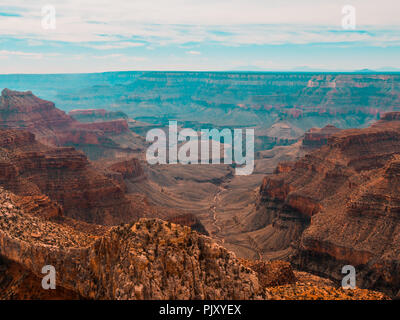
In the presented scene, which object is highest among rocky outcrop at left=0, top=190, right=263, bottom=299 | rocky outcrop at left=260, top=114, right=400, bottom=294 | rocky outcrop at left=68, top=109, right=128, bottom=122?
rocky outcrop at left=68, top=109, right=128, bottom=122

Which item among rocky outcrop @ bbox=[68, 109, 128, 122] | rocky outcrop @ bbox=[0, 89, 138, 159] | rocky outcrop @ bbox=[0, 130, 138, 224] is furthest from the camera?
rocky outcrop @ bbox=[68, 109, 128, 122]

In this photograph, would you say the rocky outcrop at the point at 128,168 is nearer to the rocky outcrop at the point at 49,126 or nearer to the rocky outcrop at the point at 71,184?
the rocky outcrop at the point at 71,184

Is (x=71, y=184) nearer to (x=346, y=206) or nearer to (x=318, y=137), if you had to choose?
(x=346, y=206)

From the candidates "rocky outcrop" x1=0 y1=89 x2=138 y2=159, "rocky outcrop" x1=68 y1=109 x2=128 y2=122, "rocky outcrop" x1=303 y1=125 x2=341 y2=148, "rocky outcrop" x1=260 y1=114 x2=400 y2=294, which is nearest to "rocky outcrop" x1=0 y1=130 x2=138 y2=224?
"rocky outcrop" x1=260 y1=114 x2=400 y2=294

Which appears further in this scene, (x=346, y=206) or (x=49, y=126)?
(x=49, y=126)

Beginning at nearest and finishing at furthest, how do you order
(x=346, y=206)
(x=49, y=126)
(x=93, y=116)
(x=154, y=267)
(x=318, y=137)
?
(x=154, y=267), (x=346, y=206), (x=318, y=137), (x=49, y=126), (x=93, y=116)

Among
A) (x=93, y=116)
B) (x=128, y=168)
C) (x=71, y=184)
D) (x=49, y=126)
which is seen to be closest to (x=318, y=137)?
(x=128, y=168)

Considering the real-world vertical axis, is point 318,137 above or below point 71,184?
above

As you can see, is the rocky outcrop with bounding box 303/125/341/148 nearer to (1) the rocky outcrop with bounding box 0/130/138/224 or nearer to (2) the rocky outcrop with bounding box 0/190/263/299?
(1) the rocky outcrop with bounding box 0/130/138/224
